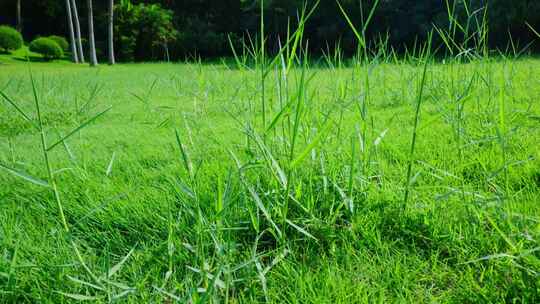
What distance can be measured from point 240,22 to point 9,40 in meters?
16.8

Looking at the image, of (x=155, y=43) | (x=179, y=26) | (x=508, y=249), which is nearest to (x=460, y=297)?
(x=508, y=249)

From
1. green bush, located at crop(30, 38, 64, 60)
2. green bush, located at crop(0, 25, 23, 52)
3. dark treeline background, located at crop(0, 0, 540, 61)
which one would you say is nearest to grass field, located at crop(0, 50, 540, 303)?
dark treeline background, located at crop(0, 0, 540, 61)

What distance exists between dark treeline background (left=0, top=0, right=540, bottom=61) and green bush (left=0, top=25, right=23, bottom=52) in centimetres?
544

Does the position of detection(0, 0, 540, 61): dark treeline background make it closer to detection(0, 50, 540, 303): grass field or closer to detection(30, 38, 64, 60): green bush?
detection(30, 38, 64, 60): green bush

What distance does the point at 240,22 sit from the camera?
30141 millimetres

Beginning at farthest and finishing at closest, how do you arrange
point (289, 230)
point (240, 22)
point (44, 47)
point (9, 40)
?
point (240, 22) → point (44, 47) → point (9, 40) → point (289, 230)

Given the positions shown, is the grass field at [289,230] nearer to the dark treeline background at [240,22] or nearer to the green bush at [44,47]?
the dark treeline background at [240,22]

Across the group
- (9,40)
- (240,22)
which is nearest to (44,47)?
(9,40)

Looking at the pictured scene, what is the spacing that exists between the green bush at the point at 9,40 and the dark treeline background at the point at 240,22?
17.8ft

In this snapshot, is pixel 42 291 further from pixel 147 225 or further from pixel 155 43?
pixel 155 43

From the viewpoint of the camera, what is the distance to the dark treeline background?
14.9m

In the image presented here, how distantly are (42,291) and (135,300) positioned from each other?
0.26 m

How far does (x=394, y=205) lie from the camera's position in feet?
3.47

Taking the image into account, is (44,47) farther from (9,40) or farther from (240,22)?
(240,22)
